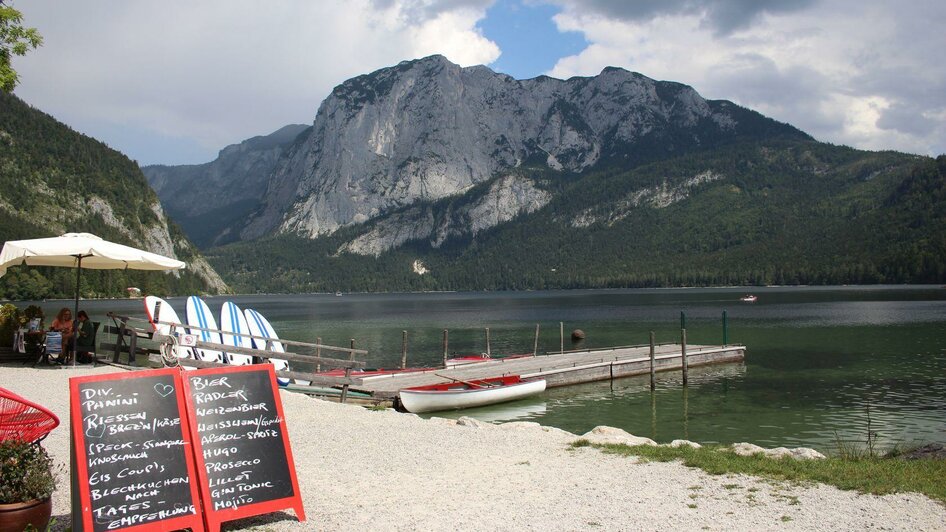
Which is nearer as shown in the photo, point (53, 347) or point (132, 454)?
point (132, 454)

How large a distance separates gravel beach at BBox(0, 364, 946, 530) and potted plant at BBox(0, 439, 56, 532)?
0.92 m

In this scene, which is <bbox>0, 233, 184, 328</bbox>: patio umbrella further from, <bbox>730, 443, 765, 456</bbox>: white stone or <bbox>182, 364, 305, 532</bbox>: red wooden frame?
<bbox>730, 443, 765, 456</bbox>: white stone

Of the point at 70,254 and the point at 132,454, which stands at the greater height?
the point at 70,254

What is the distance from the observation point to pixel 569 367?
33156mm

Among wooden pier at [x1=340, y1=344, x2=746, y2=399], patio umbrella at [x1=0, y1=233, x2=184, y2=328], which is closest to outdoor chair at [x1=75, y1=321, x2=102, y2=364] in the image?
patio umbrella at [x1=0, y1=233, x2=184, y2=328]

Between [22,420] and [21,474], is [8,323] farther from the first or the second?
[21,474]

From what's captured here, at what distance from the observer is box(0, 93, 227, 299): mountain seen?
14900 cm

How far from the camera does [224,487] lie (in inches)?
293

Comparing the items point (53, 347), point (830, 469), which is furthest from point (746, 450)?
point (53, 347)

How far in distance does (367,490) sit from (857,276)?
604 ft

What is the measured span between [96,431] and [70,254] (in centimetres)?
1427

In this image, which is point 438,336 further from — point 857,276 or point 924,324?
point 857,276

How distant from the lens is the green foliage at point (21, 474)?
→ 260 inches

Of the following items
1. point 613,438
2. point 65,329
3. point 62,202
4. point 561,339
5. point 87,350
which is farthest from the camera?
point 62,202
